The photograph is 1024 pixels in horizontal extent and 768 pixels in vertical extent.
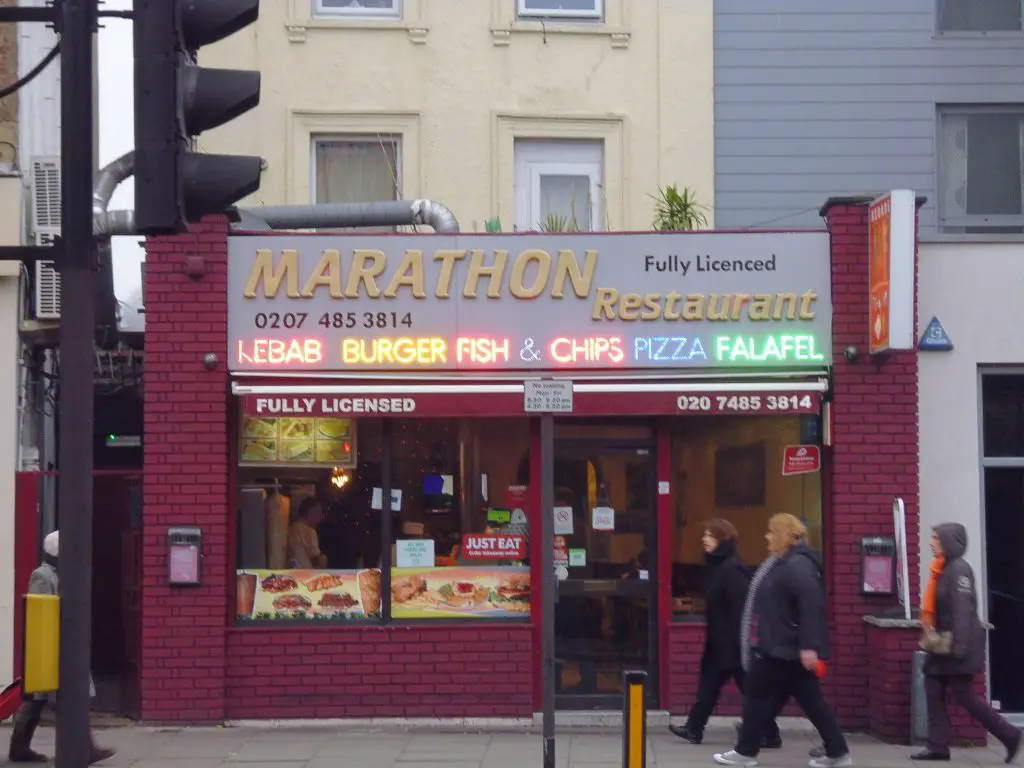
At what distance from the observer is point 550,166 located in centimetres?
1366

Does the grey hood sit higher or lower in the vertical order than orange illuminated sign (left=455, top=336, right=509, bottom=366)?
lower

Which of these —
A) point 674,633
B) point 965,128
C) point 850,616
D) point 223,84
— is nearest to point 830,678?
point 850,616

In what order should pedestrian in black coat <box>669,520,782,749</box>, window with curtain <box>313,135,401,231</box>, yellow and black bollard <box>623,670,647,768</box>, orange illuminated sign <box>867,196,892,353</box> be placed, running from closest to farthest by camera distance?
yellow and black bollard <box>623,670,647,768</box>
pedestrian in black coat <box>669,520,782,749</box>
orange illuminated sign <box>867,196,892,353</box>
window with curtain <box>313,135,401,231</box>

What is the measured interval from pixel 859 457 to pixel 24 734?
6.83 meters

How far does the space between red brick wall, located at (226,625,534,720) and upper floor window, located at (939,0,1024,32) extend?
7.10 m

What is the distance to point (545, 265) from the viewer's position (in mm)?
11805

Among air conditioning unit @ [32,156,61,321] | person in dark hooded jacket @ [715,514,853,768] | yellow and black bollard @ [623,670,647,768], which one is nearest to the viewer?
yellow and black bollard @ [623,670,647,768]

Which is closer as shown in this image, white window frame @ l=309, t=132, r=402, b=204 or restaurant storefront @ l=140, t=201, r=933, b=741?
restaurant storefront @ l=140, t=201, r=933, b=741

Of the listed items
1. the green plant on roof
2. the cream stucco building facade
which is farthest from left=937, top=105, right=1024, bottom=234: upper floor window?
the green plant on roof

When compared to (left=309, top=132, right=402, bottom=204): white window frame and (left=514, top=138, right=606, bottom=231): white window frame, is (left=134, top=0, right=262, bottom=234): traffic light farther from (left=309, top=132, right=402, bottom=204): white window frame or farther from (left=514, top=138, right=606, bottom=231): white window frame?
(left=514, top=138, right=606, bottom=231): white window frame

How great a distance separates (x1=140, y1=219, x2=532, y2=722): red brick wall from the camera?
458 inches

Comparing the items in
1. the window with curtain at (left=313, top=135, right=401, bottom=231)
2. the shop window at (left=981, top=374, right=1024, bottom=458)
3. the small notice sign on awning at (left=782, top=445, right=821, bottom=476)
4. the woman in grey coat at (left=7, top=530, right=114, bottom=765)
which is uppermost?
the window with curtain at (left=313, top=135, right=401, bottom=231)

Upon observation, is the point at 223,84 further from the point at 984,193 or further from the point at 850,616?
the point at 984,193

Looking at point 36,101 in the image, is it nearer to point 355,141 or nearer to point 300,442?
point 355,141
